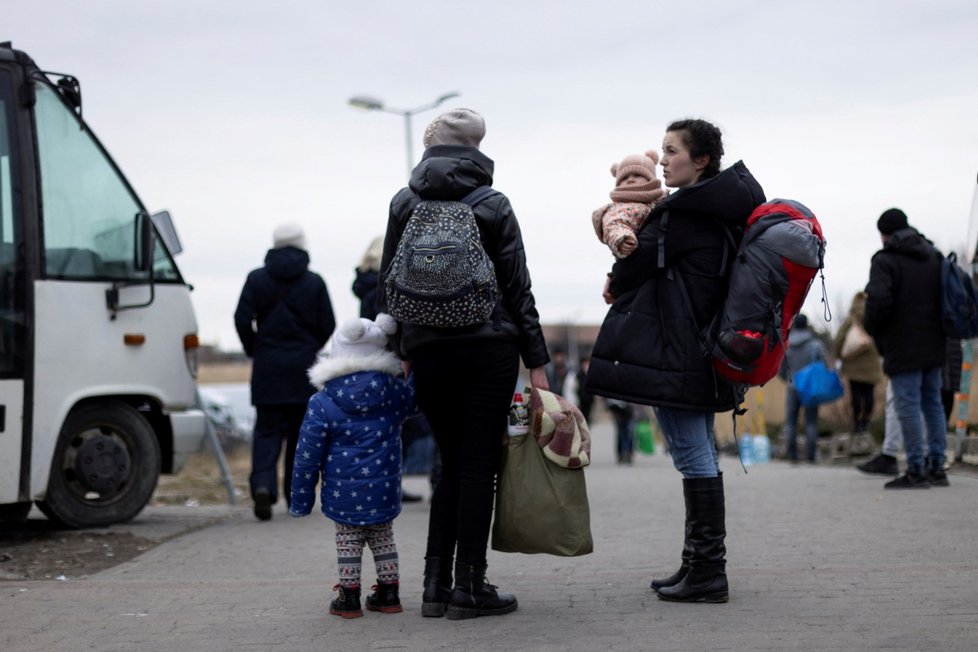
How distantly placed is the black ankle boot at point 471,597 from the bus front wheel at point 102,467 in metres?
3.88

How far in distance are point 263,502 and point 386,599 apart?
392 cm

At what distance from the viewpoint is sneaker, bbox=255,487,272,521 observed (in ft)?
29.7

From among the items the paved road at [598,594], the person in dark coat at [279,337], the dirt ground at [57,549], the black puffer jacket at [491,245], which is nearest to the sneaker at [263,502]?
the person in dark coat at [279,337]

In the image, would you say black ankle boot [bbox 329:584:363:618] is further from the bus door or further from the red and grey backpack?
the bus door

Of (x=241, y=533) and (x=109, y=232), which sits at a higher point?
(x=109, y=232)

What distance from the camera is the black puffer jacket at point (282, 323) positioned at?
921cm

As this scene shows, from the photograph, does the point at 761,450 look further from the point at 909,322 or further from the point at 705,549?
the point at 705,549

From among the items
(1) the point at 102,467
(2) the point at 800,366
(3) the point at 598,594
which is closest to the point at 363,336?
(3) the point at 598,594

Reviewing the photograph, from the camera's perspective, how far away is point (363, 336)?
532cm

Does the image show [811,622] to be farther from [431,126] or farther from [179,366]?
[179,366]

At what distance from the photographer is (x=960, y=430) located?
11.5m

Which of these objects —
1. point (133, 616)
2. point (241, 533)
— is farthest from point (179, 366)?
point (133, 616)

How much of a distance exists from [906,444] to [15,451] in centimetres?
601

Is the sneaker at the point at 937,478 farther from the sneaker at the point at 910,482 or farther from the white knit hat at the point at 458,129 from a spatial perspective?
the white knit hat at the point at 458,129
